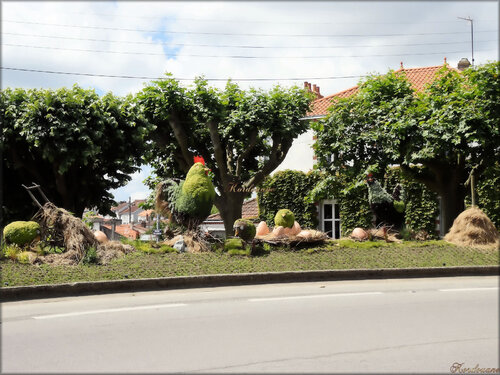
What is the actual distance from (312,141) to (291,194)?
5.93m

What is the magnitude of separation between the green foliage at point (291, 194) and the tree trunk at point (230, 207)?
672 cm

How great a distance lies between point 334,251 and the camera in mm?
14758

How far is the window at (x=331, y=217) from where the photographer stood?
26.7 meters

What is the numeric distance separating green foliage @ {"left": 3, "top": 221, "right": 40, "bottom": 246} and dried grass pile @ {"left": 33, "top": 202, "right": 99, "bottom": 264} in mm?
286

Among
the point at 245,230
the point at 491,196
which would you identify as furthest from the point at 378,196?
the point at 491,196

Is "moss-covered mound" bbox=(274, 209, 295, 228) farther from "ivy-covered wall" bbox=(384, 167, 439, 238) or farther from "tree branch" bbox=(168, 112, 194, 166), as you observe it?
"ivy-covered wall" bbox=(384, 167, 439, 238)

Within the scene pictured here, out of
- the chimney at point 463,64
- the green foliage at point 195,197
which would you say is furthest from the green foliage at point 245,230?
the chimney at point 463,64

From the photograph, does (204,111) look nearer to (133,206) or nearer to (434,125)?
(434,125)

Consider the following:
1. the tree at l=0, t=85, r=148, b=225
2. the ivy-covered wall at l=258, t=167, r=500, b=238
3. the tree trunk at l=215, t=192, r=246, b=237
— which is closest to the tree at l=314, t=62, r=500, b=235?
the ivy-covered wall at l=258, t=167, r=500, b=238

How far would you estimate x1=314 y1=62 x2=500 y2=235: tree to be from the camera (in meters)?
15.6

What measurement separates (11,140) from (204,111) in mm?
6580

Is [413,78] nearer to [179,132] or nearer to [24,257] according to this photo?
[179,132]

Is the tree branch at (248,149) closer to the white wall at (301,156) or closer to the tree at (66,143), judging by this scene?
the tree at (66,143)

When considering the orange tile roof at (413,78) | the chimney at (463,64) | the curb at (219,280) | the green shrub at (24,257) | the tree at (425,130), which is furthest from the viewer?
the chimney at (463,64)
